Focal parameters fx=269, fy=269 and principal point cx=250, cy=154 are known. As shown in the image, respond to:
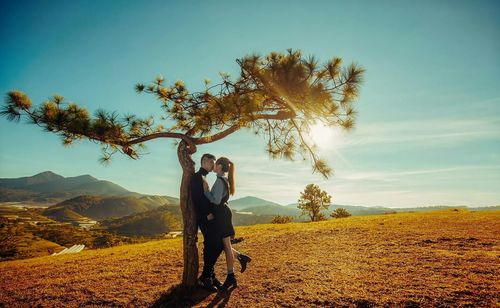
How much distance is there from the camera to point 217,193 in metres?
6.57

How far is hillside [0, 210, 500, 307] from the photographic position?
5.51 metres

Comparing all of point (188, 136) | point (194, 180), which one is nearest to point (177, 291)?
point (194, 180)

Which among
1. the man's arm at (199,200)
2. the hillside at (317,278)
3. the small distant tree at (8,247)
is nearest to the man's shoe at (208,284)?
the hillside at (317,278)

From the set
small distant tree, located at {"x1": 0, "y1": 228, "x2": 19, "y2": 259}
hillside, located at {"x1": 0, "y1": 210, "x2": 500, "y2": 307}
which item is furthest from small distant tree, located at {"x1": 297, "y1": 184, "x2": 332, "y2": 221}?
small distant tree, located at {"x1": 0, "y1": 228, "x2": 19, "y2": 259}

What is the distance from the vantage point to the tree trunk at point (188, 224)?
7035 mm

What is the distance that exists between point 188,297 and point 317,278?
323 centimetres

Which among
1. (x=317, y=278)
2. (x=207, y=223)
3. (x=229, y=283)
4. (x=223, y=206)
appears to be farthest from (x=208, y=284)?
(x=317, y=278)

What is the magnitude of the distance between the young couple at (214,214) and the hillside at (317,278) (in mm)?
504

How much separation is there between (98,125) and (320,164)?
681 cm

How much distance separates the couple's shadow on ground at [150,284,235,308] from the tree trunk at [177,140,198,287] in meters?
0.28

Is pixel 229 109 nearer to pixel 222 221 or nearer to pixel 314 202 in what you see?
pixel 222 221

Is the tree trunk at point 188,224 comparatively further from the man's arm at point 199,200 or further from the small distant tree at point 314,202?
A: the small distant tree at point 314,202

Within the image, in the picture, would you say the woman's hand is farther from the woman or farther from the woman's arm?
the woman's arm

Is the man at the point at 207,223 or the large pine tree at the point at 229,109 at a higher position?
the large pine tree at the point at 229,109
